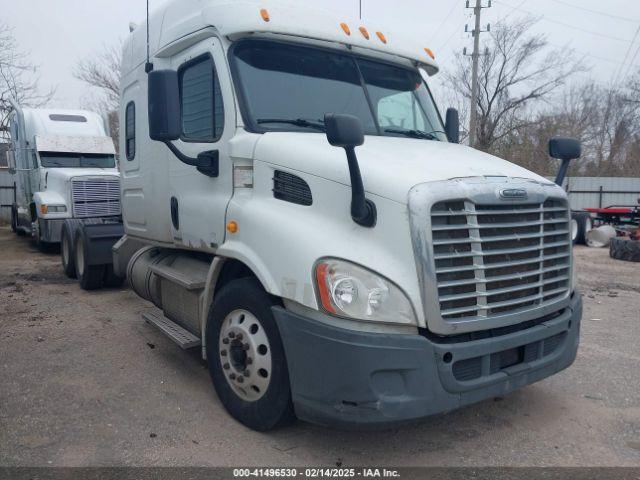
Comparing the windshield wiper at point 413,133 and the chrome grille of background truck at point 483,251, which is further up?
the windshield wiper at point 413,133

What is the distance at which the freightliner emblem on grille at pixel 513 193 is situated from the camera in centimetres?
333

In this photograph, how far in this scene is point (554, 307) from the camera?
12.2 feet

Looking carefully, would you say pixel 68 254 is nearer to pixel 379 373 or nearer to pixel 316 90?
pixel 316 90

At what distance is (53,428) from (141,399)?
699mm

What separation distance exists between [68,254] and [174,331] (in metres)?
5.26

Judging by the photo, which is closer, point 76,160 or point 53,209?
point 53,209

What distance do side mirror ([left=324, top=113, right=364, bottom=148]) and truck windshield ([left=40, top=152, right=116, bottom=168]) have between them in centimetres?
1140

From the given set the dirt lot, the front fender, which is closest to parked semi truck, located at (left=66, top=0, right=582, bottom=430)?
the dirt lot

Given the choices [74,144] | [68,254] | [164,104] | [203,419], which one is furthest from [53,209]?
[203,419]

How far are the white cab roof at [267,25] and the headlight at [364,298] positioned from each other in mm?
2106

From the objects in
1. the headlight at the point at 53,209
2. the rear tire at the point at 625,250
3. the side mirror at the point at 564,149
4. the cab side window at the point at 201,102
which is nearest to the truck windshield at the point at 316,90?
the cab side window at the point at 201,102

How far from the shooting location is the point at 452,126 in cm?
522

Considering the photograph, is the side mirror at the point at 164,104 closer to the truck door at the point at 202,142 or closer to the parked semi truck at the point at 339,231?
the parked semi truck at the point at 339,231

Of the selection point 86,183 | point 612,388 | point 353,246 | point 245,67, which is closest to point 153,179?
point 245,67
